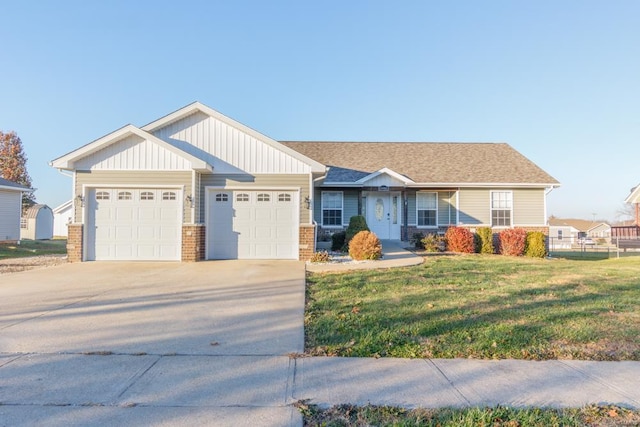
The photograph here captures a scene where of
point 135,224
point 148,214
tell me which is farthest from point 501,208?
point 135,224

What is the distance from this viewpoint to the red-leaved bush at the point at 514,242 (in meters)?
15.1

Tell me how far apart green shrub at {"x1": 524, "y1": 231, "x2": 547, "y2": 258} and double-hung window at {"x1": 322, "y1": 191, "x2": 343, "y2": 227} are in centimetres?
758

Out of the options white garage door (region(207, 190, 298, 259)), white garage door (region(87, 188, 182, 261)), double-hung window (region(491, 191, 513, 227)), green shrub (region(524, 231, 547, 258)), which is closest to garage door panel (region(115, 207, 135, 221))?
white garage door (region(87, 188, 182, 261))

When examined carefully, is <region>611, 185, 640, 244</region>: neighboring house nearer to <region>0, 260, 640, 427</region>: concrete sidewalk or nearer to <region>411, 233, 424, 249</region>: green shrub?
<region>411, 233, 424, 249</region>: green shrub

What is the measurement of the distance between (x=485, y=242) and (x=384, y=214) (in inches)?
177

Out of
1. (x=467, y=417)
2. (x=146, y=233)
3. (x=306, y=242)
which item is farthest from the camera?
(x=306, y=242)

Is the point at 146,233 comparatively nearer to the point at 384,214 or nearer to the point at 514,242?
the point at 384,214

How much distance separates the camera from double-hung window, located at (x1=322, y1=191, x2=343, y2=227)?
17.8 meters

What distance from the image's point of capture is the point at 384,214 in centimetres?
1806

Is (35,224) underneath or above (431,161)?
underneath

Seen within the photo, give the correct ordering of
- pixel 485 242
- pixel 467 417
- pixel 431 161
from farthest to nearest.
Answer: pixel 431 161 → pixel 485 242 → pixel 467 417

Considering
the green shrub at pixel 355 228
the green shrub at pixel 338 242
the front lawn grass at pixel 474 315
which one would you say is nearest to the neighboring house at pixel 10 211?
the green shrub at pixel 338 242

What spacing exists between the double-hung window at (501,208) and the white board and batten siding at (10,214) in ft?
77.5

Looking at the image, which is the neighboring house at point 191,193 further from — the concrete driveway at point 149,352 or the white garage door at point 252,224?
the concrete driveway at point 149,352
